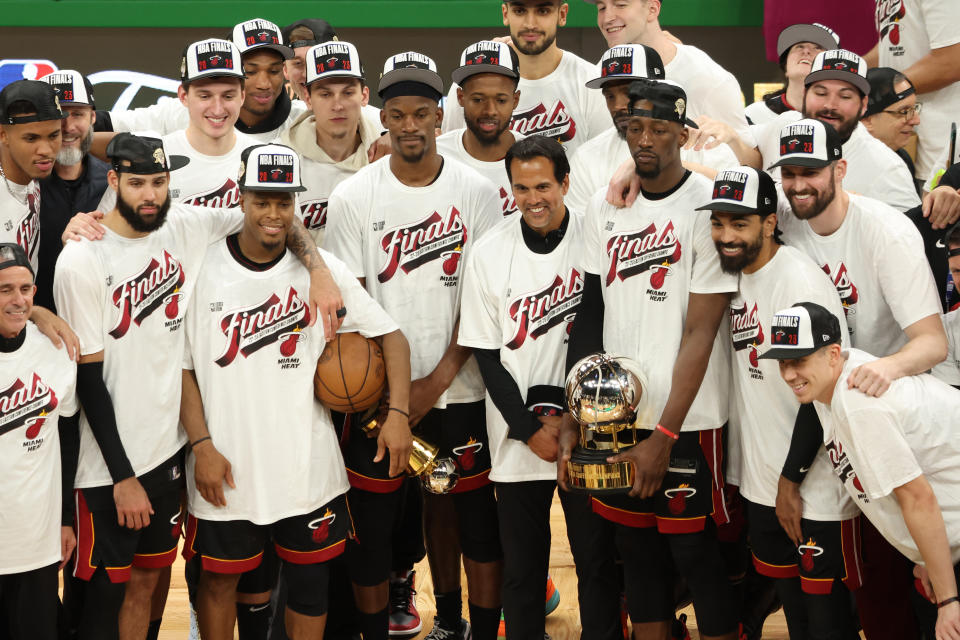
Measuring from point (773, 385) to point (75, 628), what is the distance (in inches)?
125

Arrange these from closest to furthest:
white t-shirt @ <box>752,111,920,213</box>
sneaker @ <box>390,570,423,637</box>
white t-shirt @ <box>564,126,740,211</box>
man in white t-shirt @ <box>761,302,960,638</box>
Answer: man in white t-shirt @ <box>761,302,960,638</box> < white t-shirt @ <box>752,111,920,213</box> < white t-shirt @ <box>564,126,740,211</box> < sneaker @ <box>390,570,423,637</box>

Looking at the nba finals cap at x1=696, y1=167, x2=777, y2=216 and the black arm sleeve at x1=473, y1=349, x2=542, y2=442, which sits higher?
the nba finals cap at x1=696, y1=167, x2=777, y2=216

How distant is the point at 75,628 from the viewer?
494cm

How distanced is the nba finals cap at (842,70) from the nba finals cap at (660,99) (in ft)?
2.60

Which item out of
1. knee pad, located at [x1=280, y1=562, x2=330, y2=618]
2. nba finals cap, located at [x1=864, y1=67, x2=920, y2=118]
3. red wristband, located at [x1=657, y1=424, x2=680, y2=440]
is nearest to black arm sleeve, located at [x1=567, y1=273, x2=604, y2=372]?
red wristband, located at [x1=657, y1=424, x2=680, y2=440]

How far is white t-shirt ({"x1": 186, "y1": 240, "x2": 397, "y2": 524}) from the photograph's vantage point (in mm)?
4438

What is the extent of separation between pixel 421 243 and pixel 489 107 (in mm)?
689

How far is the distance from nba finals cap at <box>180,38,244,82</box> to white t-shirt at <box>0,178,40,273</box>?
85cm

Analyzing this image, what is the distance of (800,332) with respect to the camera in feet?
12.7

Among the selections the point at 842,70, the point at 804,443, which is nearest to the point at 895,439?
the point at 804,443

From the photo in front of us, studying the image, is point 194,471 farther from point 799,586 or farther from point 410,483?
point 799,586

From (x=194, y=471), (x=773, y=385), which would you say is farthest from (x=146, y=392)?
(x=773, y=385)

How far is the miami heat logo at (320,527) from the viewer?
14.9 feet

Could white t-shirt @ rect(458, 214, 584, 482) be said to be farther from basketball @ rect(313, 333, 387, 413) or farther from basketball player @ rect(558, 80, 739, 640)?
basketball @ rect(313, 333, 387, 413)
